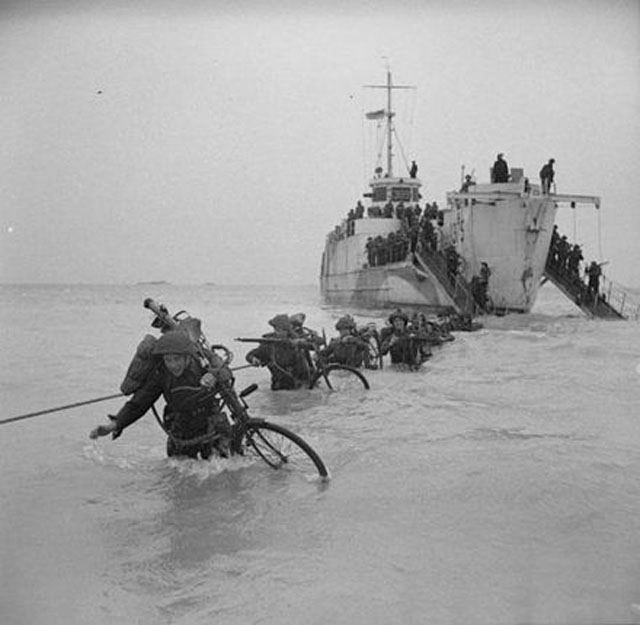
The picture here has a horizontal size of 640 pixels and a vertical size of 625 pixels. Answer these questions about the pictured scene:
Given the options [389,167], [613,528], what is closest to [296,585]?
[613,528]

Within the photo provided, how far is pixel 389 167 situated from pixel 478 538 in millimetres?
30599

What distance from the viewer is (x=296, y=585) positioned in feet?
9.28

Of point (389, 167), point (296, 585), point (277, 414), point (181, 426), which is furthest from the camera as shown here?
point (389, 167)

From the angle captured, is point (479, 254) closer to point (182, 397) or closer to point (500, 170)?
point (500, 170)

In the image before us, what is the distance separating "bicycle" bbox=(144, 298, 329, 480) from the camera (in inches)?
168

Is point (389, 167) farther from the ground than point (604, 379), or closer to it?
farther from the ground

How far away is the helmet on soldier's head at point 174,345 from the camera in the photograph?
13.5ft

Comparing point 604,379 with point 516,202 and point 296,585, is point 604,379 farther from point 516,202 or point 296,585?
point 516,202

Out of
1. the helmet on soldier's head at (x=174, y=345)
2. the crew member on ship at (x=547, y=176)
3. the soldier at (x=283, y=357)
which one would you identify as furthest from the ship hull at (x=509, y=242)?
the helmet on soldier's head at (x=174, y=345)

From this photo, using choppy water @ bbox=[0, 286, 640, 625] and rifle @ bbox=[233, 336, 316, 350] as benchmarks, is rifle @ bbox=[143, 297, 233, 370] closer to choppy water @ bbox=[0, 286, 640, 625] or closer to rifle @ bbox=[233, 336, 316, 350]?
choppy water @ bbox=[0, 286, 640, 625]

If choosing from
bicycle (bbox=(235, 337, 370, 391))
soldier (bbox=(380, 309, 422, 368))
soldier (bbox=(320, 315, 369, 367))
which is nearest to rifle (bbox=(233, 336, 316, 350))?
bicycle (bbox=(235, 337, 370, 391))

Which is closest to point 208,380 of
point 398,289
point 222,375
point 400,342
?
point 222,375

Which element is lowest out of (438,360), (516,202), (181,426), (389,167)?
(438,360)

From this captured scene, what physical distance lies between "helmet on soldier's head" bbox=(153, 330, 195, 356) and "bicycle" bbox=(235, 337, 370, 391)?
2384 millimetres
